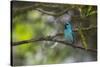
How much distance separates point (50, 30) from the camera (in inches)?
86.1

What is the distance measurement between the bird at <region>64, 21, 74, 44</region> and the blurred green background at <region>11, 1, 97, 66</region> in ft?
0.22

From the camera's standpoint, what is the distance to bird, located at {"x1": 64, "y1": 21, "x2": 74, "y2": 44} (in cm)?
226

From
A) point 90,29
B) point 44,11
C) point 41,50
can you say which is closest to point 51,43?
point 41,50

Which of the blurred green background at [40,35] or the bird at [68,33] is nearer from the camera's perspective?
the blurred green background at [40,35]

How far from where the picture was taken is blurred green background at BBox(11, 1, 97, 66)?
80.8 inches

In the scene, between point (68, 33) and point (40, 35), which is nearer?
point (40, 35)

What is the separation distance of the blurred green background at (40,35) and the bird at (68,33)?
0.22 ft

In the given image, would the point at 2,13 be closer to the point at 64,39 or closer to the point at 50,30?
the point at 50,30

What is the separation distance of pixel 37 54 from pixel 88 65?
2.19 ft

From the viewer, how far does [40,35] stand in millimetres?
2148

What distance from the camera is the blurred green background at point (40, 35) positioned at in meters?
2.05

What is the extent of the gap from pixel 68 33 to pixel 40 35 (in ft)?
1.13

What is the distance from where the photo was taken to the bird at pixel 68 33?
2.26 metres

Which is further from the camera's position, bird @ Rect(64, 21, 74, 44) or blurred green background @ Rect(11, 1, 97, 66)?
bird @ Rect(64, 21, 74, 44)
